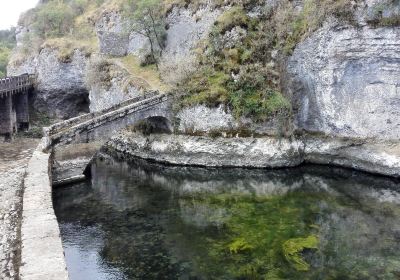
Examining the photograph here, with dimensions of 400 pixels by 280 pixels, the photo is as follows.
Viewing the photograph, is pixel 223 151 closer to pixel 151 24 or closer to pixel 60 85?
pixel 151 24

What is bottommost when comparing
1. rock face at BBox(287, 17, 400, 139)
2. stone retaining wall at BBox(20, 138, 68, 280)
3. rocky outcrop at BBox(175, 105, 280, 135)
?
stone retaining wall at BBox(20, 138, 68, 280)

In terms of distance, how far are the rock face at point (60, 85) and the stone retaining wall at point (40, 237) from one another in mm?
33178

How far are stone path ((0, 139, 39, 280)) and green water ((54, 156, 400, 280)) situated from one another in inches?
131

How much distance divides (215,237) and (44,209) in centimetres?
833

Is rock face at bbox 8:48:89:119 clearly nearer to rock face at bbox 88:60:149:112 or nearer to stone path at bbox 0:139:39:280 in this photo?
rock face at bbox 88:60:149:112

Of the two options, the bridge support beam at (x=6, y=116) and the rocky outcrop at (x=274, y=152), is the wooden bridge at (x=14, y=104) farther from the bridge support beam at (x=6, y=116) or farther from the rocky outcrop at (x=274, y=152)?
the rocky outcrop at (x=274, y=152)

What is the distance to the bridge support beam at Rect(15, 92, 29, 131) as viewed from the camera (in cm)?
5222

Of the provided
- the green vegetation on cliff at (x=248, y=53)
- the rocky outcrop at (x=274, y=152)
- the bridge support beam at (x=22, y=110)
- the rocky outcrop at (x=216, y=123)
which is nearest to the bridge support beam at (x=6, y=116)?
the bridge support beam at (x=22, y=110)

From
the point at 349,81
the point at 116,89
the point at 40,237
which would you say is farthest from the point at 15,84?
the point at 40,237

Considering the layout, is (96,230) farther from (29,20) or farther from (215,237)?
(29,20)

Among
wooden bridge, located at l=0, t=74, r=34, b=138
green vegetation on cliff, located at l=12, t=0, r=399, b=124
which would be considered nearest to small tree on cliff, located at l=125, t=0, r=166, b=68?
green vegetation on cliff, located at l=12, t=0, r=399, b=124

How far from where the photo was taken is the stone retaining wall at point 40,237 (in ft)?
42.2

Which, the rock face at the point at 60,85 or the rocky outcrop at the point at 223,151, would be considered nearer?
the rocky outcrop at the point at 223,151

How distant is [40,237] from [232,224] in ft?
36.5
